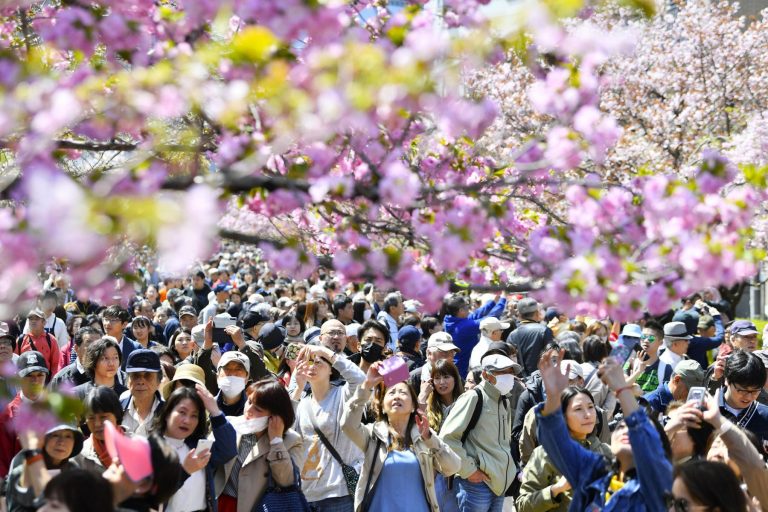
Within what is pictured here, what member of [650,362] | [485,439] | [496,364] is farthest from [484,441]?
[650,362]

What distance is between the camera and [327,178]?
4.04m

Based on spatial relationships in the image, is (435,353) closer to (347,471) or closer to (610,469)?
(347,471)

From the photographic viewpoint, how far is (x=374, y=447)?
6.74 meters

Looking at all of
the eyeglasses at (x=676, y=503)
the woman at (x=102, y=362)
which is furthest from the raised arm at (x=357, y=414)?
the eyeglasses at (x=676, y=503)

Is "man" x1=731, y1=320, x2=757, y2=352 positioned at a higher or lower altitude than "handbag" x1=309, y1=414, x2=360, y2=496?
higher

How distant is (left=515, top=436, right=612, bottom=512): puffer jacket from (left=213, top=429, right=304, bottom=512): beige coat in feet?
5.33

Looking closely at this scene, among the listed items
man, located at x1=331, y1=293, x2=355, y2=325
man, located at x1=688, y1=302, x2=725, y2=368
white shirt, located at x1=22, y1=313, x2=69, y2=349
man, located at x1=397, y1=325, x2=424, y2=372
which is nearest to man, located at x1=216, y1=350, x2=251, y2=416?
man, located at x1=397, y1=325, x2=424, y2=372

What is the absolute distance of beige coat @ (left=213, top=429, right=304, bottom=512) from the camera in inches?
252

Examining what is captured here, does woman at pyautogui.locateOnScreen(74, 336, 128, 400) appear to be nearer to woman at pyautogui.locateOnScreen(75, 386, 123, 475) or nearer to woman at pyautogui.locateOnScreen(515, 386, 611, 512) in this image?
woman at pyautogui.locateOnScreen(75, 386, 123, 475)

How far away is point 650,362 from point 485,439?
2.93 meters

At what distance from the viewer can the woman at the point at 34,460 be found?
4.70 m

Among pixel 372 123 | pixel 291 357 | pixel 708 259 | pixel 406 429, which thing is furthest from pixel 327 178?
pixel 291 357

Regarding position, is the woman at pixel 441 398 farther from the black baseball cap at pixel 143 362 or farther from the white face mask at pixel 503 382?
the black baseball cap at pixel 143 362

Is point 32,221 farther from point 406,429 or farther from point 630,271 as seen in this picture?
point 406,429
